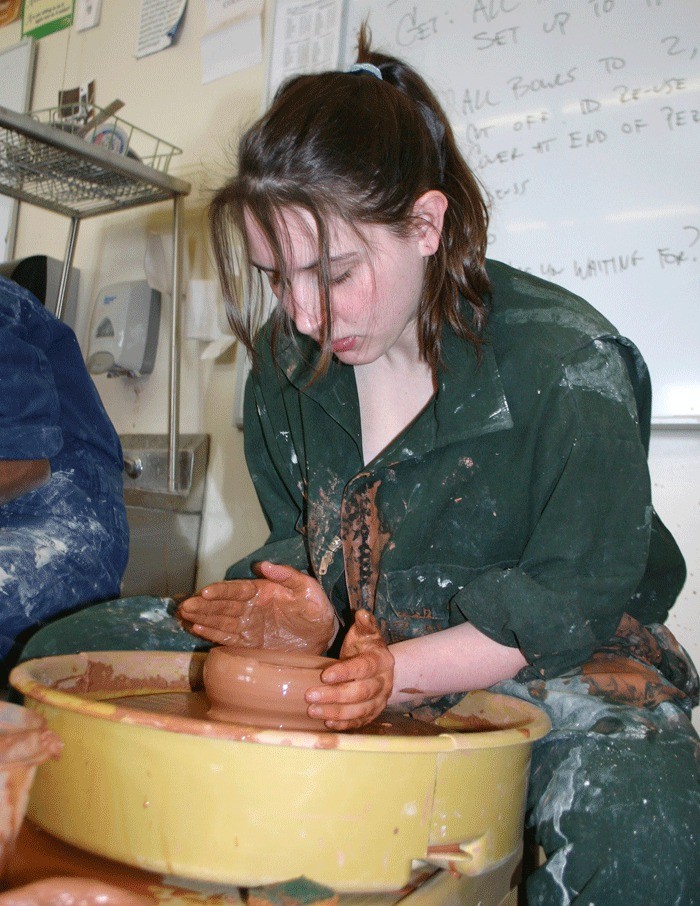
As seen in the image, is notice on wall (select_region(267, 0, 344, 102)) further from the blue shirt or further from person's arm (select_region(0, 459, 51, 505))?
person's arm (select_region(0, 459, 51, 505))

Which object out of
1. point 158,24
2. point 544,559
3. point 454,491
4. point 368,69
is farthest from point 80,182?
point 544,559

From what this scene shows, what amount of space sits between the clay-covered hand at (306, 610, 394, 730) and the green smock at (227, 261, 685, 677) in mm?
166

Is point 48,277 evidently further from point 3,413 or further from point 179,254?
point 3,413

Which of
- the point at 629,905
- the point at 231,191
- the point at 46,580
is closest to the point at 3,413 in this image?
the point at 46,580

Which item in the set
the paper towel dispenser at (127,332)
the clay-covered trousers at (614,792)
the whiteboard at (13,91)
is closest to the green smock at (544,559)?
the clay-covered trousers at (614,792)

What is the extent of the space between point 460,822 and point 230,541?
1.57 metres

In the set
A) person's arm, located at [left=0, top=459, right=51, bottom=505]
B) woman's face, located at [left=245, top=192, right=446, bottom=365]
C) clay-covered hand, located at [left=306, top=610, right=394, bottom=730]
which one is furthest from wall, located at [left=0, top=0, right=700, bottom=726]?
clay-covered hand, located at [left=306, top=610, right=394, bottom=730]

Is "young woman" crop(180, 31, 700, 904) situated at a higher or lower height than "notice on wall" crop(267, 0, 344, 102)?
lower

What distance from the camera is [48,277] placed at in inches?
94.3

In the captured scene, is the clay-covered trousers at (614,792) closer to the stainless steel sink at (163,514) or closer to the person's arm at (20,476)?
the person's arm at (20,476)

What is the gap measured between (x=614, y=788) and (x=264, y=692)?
0.34m

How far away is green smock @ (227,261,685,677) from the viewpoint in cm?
87

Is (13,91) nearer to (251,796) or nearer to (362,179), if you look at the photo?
(362,179)

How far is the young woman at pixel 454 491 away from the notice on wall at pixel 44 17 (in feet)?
6.89
